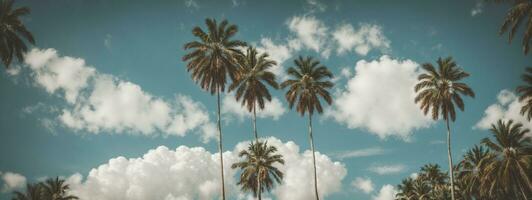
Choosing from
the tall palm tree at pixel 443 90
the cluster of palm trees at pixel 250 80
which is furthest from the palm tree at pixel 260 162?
the tall palm tree at pixel 443 90

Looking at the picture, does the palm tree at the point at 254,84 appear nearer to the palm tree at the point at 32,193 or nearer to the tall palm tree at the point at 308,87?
the tall palm tree at the point at 308,87

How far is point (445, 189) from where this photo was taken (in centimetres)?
6950

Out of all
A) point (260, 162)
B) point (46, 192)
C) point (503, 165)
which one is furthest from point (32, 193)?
point (503, 165)

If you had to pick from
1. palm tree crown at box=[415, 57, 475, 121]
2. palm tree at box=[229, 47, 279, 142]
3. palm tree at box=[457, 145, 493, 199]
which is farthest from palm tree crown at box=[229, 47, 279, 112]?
palm tree at box=[457, 145, 493, 199]

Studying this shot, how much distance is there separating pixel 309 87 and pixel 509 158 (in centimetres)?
2656

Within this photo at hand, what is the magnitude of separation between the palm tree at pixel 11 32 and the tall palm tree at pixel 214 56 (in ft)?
43.0

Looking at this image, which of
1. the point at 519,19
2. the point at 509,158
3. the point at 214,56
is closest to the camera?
the point at 519,19

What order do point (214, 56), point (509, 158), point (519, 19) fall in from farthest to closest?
point (509, 158) < point (214, 56) < point (519, 19)

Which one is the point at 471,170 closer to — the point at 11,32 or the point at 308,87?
the point at 308,87

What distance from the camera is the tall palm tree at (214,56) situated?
121 ft

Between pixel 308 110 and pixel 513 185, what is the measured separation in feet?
91.5

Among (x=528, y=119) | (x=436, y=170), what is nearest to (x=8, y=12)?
(x=528, y=119)

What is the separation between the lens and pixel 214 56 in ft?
122

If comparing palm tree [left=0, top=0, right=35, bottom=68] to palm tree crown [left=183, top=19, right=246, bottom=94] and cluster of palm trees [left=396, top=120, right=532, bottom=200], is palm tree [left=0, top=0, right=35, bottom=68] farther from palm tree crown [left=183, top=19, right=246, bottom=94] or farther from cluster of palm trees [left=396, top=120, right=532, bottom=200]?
cluster of palm trees [left=396, top=120, right=532, bottom=200]
